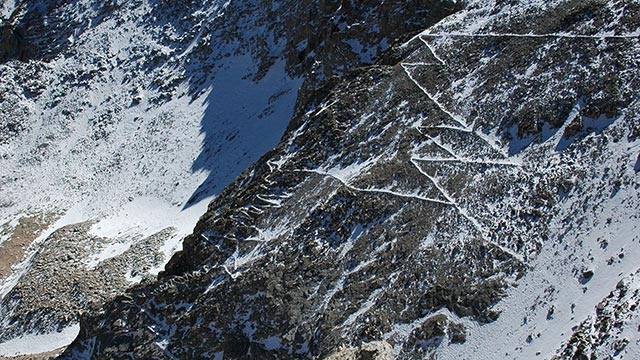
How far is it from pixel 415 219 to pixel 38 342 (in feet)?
70.1

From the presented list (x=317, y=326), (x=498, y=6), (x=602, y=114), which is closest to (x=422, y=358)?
(x=317, y=326)

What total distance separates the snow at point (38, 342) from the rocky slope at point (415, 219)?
52cm

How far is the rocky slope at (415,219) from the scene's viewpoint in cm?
2086

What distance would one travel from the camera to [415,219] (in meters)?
24.8

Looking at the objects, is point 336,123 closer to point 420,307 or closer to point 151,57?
point 420,307

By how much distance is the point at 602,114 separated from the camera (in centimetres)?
2423

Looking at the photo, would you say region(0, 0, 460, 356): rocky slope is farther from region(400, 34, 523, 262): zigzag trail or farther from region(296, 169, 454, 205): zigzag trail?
region(296, 169, 454, 205): zigzag trail

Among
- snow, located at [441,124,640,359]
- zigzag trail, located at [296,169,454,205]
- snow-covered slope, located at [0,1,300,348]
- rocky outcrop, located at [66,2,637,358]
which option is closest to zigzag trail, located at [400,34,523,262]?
rocky outcrop, located at [66,2,637,358]

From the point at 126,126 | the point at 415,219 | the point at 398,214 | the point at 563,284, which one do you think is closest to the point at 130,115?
the point at 126,126

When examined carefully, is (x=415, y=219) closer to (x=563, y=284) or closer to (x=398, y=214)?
(x=398, y=214)

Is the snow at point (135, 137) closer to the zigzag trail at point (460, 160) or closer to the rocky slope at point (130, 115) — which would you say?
the rocky slope at point (130, 115)

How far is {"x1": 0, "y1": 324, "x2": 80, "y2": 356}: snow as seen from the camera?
3372cm

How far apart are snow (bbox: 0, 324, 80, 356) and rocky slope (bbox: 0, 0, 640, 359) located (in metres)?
0.52

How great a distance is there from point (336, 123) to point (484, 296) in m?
12.5
